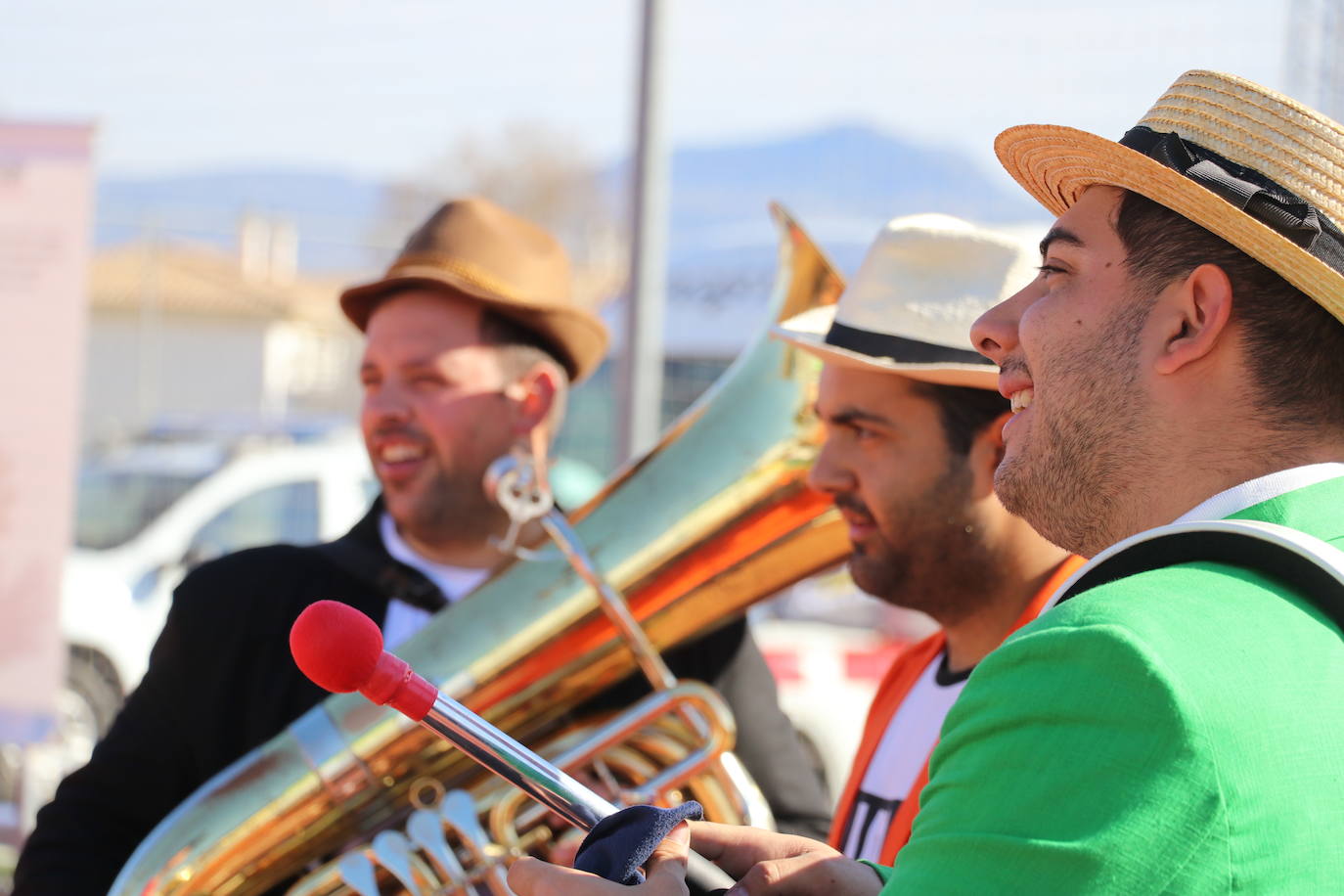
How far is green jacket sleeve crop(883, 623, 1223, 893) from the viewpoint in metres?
0.94

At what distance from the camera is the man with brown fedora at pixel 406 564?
2.40 m

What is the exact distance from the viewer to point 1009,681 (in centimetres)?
102

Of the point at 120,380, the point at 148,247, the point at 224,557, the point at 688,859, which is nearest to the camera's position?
the point at 688,859

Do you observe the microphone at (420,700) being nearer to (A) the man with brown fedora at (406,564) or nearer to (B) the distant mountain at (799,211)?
(A) the man with brown fedora at (406,564)

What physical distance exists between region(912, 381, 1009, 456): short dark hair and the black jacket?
0.62m

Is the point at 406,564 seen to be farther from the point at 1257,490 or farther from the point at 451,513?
the point at 1257,490

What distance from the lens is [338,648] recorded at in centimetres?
115

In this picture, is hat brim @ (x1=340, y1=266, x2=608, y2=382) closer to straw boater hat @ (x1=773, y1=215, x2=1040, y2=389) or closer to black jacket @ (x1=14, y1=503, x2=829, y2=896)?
black jacket @ (x1=14, y1=503, x2=829, y2=896)

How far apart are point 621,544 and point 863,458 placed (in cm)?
42

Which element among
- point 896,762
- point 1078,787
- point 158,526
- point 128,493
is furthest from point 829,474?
point 128,493

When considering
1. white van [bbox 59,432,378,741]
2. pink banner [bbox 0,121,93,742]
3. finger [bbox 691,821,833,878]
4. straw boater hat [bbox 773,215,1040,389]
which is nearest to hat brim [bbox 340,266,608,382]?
straw boater hat [bbox 773,215,1040,389]

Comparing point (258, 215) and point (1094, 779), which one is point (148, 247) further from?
point (1094, 779)

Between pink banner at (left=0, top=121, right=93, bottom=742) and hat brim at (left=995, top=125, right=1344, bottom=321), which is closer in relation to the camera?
hat brim at (left=995, top=125, right=1344, bottom=321)

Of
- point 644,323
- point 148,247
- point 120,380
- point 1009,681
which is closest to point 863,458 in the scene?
point 1009,681
